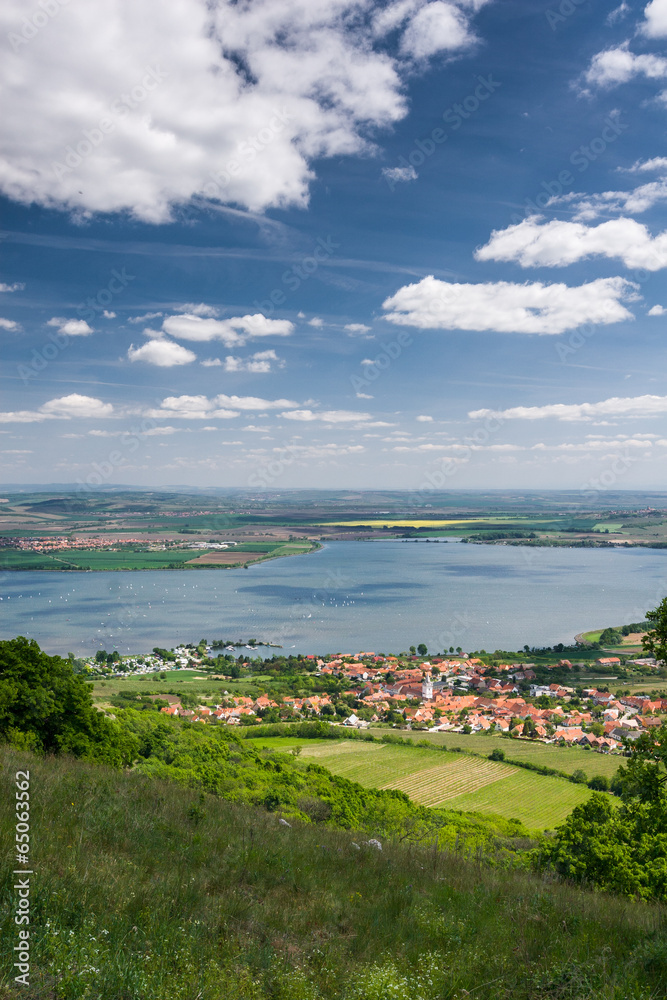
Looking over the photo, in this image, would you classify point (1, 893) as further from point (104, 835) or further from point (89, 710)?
point (89, 710)

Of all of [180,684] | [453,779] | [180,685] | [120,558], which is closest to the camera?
[453,779]

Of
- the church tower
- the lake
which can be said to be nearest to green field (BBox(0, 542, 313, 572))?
the lake

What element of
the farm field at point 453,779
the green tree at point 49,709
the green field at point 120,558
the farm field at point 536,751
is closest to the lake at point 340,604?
the green field at point 120,558

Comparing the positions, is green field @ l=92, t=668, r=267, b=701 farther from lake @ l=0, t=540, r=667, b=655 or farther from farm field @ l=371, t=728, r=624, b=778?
farm field @ l=371, t=728, r=624, b=778

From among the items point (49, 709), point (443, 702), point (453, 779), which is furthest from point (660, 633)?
point (443, 702)

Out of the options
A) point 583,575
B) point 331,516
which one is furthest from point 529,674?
point 331,516

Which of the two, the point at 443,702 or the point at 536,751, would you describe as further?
the point at 443,702

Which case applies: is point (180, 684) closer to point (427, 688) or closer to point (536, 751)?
point (427, 688)

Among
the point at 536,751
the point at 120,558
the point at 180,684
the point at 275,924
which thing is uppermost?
the point at 275,924
